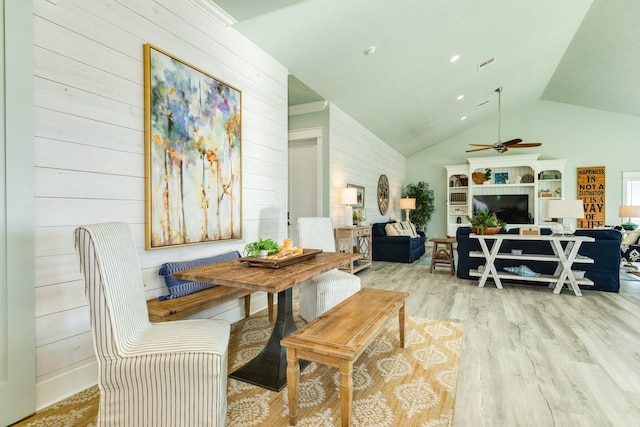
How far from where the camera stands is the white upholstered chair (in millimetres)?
2635

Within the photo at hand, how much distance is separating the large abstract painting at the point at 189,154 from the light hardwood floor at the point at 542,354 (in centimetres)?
214

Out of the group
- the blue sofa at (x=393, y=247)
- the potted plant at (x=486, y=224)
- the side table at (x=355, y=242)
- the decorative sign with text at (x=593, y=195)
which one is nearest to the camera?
the potted plant at (x=486, y=224)

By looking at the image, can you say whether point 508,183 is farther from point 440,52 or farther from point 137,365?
point 137,365

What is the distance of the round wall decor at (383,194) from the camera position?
24.8ft

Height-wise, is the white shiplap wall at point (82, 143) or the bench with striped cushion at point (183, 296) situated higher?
the white shiplap wall at point (82, 143)

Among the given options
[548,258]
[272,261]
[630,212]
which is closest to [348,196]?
[548,258]

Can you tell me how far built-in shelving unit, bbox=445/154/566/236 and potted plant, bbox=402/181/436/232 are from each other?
52cm

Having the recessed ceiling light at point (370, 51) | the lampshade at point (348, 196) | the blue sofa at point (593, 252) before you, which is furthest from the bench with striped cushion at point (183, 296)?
the blue sofa at point (593, 252)

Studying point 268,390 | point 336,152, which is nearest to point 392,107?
point 336,152

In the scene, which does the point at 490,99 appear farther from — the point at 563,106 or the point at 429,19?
the point at 429,19

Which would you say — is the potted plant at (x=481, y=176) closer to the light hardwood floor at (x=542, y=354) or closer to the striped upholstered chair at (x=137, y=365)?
the light hardwood floor at (x=542, y=354)

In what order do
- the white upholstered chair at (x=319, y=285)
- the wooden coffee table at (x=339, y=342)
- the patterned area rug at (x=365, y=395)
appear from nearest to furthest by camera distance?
the wooden coffee table at (x=339, y=342)
the patterned area rug at (x=365, y=395)
the white upholstered chair at (x=319, y=285)

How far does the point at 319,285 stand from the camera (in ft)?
8.68

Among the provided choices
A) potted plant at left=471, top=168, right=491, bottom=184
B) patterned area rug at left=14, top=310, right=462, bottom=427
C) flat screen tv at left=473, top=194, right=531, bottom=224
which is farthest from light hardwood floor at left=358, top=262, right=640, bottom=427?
potted plant at left=471, top=168, right=491, bottom=184
